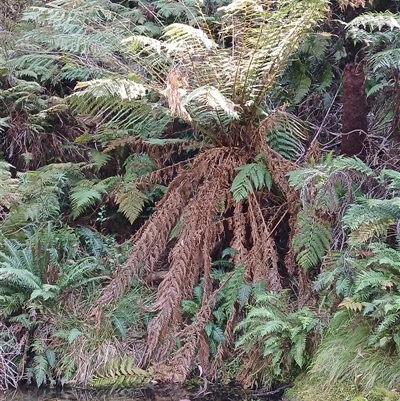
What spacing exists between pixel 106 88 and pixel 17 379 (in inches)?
85.1

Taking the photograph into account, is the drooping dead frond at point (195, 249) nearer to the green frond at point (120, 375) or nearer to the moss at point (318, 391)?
the green frond at point (120, 375)

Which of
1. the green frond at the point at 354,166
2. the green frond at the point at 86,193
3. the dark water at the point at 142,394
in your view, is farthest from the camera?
the green frond at the point at 86,193

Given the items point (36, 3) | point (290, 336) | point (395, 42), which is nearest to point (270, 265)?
point (290, 336)

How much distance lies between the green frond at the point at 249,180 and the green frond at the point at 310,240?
18.8 inches

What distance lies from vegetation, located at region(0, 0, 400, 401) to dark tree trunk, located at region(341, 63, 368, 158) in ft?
0.06

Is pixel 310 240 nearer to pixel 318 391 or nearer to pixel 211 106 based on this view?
pixel 318 391

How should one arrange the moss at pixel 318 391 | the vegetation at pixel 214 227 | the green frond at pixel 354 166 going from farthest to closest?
1. the green frond at pixel 354 166
2. the vegetation at pixel 214 227
3. the moss at pixel 318 391

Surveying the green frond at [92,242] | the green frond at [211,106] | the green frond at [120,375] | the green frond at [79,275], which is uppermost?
the green frond at [211,106]

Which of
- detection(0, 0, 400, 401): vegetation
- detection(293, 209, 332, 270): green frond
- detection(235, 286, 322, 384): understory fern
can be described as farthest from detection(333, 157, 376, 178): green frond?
detection(235, 286, 322, 384): understory fern

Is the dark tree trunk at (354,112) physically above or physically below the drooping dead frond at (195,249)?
above

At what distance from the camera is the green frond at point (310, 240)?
3.85 meters

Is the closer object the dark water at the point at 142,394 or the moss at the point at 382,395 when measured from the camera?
the moss at the point at 382,395

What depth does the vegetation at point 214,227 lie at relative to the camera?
3455 millimetres

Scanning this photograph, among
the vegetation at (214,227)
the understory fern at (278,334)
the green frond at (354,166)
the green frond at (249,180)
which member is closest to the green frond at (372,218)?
the vegetation at (214,227)
